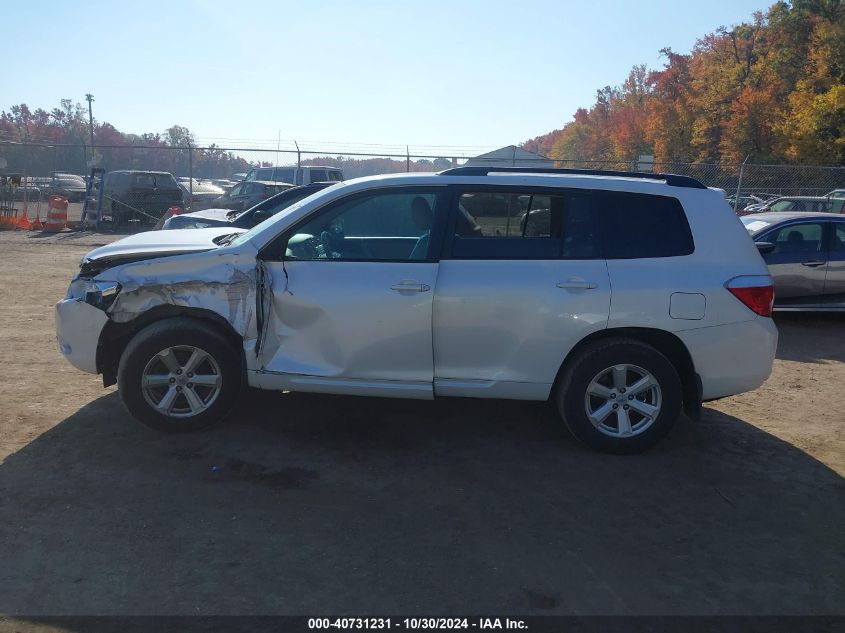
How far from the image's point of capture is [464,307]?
5.03m

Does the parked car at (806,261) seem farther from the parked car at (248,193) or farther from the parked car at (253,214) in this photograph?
the parked car at (248,193)

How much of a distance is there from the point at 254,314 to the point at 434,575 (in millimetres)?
2308

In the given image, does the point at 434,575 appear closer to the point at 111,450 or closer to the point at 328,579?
the point at 328,579

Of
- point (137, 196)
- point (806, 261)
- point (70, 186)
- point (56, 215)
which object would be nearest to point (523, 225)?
point (806, 261)

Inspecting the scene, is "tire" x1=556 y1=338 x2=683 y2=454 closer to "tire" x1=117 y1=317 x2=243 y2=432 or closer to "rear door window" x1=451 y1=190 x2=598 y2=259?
"rear door window" x1=451 y1=190 x2=598 y2=259

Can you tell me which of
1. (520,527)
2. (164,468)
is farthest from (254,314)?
(520,527)

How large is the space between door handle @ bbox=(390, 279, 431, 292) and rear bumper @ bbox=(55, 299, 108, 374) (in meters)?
1.99

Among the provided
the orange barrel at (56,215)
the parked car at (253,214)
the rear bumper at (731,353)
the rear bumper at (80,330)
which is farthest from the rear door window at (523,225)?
the orange barrel at (56,215)

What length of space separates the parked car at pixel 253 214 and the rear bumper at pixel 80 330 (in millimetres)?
3278

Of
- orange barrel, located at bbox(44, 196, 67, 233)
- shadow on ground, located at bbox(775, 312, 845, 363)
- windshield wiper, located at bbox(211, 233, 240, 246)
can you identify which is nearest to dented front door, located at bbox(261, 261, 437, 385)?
windshield wiper, located at bbox(211, 233, 240, 246)

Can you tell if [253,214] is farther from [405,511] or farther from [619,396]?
[405,511]

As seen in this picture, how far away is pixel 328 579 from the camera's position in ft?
11.6

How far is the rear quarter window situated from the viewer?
515cm

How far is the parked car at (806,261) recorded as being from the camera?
389 inches
